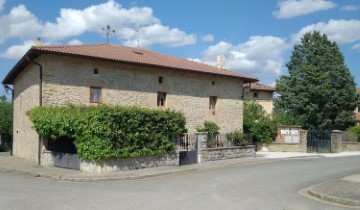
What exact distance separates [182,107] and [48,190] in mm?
14485

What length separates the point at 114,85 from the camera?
875 inches

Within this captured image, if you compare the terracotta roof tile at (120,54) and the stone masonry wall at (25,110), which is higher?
the terracotta roof tile at (120,54)

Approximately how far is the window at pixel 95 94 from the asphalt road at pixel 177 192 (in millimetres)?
6550

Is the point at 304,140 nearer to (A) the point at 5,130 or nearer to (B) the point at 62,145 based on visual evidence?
(B) the point at 62,145

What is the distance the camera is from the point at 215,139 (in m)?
22.2

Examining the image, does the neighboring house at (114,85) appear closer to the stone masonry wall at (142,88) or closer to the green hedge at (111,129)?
the stone masonry wall at (142,88)

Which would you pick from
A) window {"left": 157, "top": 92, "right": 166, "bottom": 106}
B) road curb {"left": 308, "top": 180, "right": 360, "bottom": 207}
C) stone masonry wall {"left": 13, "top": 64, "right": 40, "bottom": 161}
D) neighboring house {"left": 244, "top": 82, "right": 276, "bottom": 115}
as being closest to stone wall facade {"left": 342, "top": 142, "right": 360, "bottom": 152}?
neighboring house {"left": 244, "top": 82, "right": 276, "bottom": 115}

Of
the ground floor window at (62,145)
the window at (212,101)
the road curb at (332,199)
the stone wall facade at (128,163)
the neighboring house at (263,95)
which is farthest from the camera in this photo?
the neighboring house at (263,95)

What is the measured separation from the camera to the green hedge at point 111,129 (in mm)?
16109

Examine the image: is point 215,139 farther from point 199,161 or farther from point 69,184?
point 69,184

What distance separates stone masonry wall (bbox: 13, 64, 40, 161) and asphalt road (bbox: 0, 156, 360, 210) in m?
5.68

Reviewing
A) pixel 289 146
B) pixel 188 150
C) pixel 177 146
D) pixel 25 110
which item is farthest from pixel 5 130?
pixel 289 146

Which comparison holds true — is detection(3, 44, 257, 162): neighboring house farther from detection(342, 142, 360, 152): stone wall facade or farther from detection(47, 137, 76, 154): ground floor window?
detection(342, 142, 360, 152): stone wall facade

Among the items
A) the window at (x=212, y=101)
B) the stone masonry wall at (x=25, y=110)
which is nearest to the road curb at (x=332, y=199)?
the stone masonry wall at (x=25, y=110)
